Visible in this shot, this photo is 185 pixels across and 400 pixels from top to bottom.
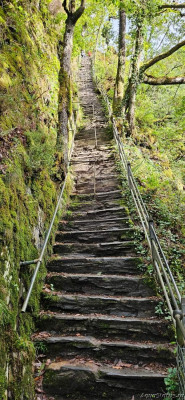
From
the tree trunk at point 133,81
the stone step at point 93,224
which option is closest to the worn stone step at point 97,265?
the stone step at point 93,224

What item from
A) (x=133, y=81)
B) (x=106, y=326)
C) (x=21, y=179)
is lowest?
(x=106, y=326)

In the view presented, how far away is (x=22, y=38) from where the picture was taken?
5887mm

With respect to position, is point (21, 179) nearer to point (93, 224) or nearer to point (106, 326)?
point (93, 224)

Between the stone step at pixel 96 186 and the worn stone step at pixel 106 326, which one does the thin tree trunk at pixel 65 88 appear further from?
the worn stone step at pixel 106 326

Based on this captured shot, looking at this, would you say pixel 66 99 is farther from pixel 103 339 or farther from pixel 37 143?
pixel 103 339

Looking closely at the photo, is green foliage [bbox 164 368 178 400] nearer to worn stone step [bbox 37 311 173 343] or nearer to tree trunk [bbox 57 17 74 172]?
worn stone step [bbox 37 311 173 343]

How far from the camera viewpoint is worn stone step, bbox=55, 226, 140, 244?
17.9 ft

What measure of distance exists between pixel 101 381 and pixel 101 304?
3.61 feet

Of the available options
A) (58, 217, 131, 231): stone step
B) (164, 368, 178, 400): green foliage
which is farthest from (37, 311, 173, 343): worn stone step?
(58, 217, 131, 231): stone step

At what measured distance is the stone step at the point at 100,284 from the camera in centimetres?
436

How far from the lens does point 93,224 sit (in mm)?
6074

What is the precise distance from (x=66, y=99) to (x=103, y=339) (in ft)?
18.8

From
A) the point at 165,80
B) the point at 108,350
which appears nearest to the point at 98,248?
the point at 108,350

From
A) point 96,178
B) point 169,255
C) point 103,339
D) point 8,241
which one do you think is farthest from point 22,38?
point 103,339
